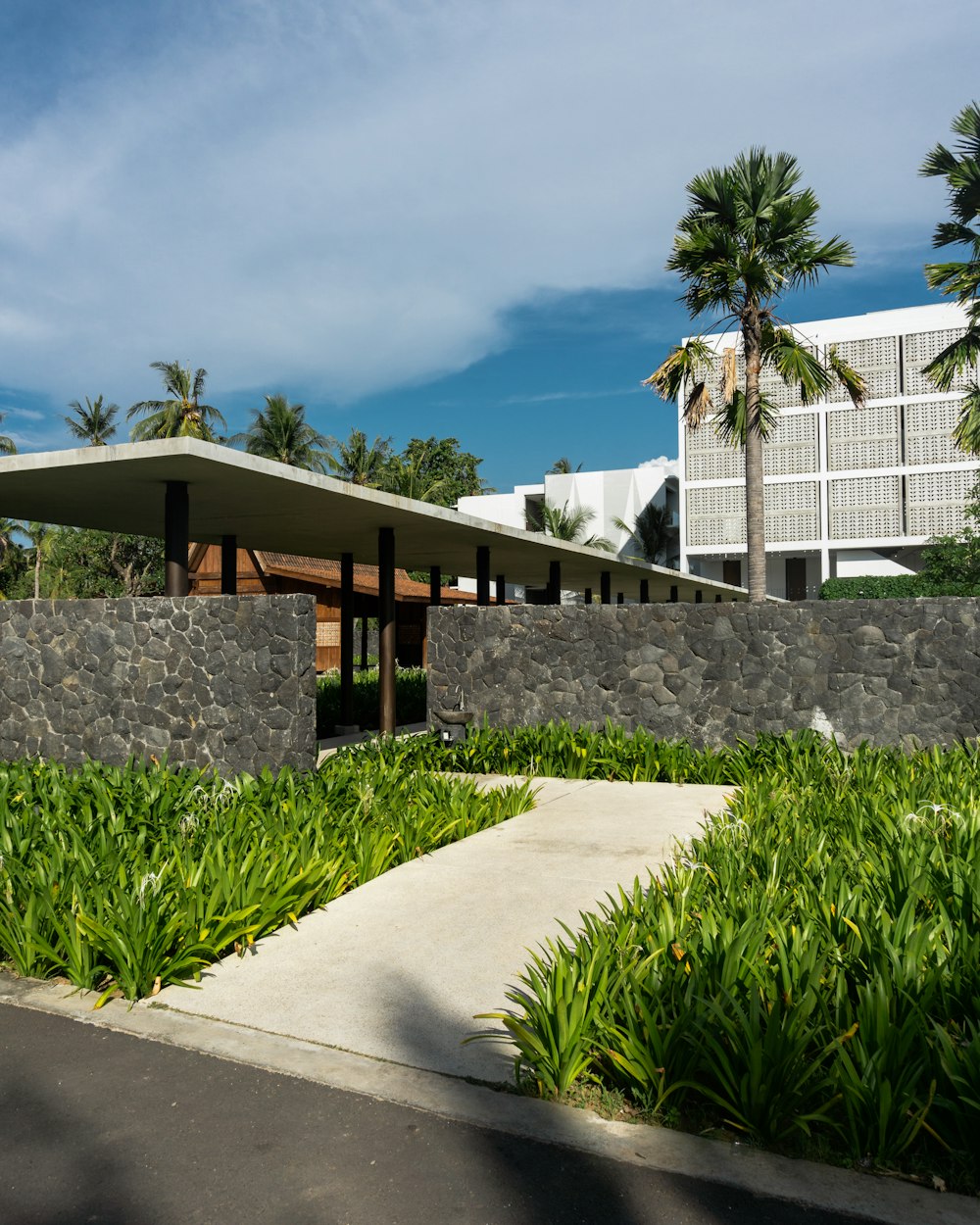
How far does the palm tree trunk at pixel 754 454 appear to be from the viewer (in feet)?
62.5

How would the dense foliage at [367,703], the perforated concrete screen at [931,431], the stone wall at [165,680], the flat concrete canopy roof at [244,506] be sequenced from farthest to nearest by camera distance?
the perforated concrete screen at [931,431] < the dense foliage at [367,703] < the flat concrete canopy roof at [244,506] < the stone wall at [165,680]

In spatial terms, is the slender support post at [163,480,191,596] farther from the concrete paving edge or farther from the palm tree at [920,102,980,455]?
the palm tree at [920,102,980,455]

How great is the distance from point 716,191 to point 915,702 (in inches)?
440

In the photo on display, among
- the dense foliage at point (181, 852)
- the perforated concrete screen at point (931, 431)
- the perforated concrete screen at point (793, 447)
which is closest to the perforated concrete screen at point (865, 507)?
the perforated concrete screen at point (931, 431)

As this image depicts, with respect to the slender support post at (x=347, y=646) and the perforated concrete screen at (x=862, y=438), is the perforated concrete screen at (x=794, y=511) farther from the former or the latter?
the slender support post at (x=347, y=646)

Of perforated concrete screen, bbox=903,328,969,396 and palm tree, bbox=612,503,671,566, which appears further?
palm tree, bbox=612,503,671,566

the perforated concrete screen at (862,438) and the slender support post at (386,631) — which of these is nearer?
the slender support post at (386,631)

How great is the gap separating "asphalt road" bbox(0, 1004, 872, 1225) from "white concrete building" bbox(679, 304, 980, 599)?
46.3 metres

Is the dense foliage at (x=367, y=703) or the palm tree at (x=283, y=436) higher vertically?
the palm tree at (x=283, y=436)

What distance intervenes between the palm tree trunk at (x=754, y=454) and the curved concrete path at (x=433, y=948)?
1188 cm

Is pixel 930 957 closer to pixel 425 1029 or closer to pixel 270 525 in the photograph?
pixel 425 1029

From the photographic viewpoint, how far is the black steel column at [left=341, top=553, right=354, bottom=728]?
1838cm

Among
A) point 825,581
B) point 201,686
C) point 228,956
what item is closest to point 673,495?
point 825,581

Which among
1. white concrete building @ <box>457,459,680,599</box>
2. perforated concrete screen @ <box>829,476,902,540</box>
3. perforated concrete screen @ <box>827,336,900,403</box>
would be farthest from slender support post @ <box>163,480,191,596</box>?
white concrete building @ <box>457,459,680,599</box>
